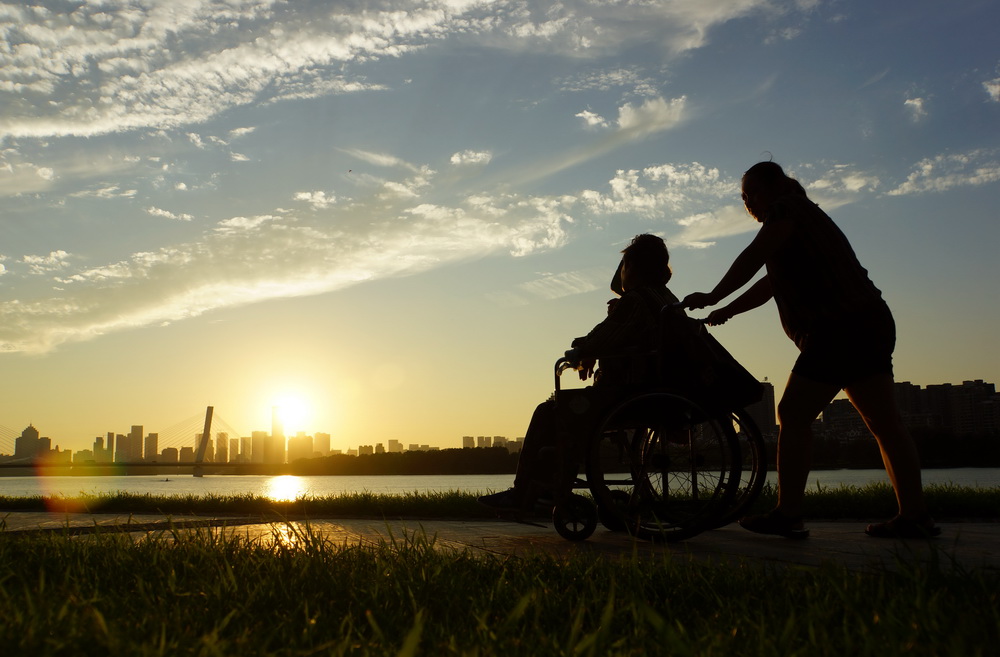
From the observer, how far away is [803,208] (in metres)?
3.67

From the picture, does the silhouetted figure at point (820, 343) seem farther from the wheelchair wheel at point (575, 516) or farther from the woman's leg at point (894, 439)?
the wheelchair wheel at point (575, 516)

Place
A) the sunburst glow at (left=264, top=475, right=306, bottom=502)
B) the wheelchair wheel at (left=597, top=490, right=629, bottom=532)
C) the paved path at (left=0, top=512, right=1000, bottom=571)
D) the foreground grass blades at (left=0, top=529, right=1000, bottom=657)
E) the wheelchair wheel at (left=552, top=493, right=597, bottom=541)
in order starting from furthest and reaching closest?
1. the sunburst glow at (left=264, top=475, right=306, bottom=502)
2. the wheelchair wheel at (left=552, top=493, right=597, bottom=541)
3. the wheelchair wheel at (left=597, top=490, right=629, bottom=532)
4. the paved path at (left=0, top=512, right=1000, bottom=571)
5. the foreground grass blades at (left=0, top=529, right=1000, bottom=657)

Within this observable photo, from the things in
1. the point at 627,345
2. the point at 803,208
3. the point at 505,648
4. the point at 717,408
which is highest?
the point at 803,208

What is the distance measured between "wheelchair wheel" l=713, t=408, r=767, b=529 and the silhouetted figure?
0.13 m

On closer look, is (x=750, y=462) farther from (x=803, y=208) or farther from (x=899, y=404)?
(x=803, y=208)

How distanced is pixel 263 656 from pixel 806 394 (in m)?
2.83

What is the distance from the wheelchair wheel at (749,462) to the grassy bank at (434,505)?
1.98 m

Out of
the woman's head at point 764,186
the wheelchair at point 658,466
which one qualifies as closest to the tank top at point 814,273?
the woman's head at point 764,186

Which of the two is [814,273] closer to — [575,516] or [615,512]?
[615,512]

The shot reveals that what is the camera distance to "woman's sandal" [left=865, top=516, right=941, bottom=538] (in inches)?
135

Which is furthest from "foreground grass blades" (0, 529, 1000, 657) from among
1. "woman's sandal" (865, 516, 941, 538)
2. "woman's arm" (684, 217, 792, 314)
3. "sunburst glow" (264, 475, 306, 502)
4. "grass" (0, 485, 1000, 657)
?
"sunburst glow" (264, 475, 306, 502)

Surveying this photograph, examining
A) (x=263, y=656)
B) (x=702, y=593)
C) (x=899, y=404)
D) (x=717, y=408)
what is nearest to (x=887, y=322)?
(x=899, y=404)

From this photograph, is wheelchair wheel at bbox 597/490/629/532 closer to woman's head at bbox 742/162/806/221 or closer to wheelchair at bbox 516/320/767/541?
wheelchair at bbox 516/320/767/541

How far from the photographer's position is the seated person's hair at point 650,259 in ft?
13.4
